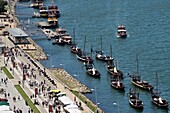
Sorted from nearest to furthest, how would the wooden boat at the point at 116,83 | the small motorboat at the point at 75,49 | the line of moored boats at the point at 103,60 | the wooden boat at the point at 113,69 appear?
the line of moored boats at the point at 103,60 → the wooden boat at the point at 116,83 → the wooden boat at the point at 113,69 → the small motorboat at the point at 75,49

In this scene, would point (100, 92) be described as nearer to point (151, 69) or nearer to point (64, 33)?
point (151, 69)

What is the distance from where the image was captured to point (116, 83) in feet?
314

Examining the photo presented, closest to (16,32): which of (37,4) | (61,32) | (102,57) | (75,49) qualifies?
(61,32)

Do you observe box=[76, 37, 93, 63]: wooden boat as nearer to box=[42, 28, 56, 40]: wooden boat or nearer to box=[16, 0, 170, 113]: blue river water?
box=[16, 0, 170, 113]: blue river water

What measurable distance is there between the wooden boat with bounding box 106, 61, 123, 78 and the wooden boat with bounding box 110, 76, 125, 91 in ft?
5.34

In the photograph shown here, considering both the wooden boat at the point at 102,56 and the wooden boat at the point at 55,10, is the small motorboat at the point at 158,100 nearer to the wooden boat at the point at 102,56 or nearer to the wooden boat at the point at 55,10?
the wooden boat at the point at 102,56

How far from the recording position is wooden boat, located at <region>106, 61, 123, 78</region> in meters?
101

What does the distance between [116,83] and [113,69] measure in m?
8.32

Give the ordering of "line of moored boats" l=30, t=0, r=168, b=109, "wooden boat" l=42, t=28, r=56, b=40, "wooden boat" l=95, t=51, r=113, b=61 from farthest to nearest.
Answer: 1. "wooden boat" l=42, t=28, r=56, b=40
2. "wooden boat" l=95, t=51, r=113, b=61
3. "line of moored boats" l=30, t=0, r=168, b=109

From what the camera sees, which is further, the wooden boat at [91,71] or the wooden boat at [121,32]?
the wooden boat at [121,32]

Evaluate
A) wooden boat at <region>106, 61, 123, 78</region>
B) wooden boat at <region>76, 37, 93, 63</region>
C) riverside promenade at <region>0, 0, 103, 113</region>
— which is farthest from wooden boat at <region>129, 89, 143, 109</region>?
wooden boat at <region>76, 37, 93, 63</region>

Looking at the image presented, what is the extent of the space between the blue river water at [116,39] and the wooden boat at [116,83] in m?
0.62

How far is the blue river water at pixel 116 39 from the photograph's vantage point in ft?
309

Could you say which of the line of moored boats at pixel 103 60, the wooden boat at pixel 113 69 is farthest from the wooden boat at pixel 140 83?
the wooden boat at pixel 113 69
